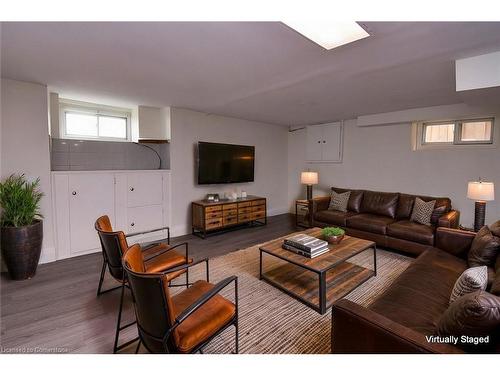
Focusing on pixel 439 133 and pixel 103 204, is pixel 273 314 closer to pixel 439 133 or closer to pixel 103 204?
pixel 103 204

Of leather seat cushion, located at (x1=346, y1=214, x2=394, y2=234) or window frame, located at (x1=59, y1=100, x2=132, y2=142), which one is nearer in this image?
leather seat cushion, located at (x1=346, y1=214, x2=394, y2=234)

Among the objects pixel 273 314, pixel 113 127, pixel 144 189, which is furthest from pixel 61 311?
pixel 113 127

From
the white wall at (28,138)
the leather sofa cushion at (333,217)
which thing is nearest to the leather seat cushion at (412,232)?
the leather sofa cushion at (333,217)

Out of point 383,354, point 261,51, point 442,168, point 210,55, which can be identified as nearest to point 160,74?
point 210,55

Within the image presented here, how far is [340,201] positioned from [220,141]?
2.67 meters

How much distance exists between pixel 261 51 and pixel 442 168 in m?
3.81

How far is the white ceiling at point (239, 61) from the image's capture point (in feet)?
5.82

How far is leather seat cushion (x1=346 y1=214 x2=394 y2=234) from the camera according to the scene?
365 cm

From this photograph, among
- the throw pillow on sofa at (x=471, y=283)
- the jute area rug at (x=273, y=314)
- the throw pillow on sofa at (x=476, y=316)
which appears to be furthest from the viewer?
the jute area rug at (x=273, y=314)

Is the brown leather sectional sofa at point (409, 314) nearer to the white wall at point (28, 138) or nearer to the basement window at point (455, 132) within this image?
the basement window at point (455, 132)

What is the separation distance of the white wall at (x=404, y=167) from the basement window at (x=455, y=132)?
0.14m

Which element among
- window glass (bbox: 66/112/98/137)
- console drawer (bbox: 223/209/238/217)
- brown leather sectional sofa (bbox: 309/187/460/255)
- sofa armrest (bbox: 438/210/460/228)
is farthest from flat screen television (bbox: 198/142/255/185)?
sofa armrest (bbox: 438/210/460/228)

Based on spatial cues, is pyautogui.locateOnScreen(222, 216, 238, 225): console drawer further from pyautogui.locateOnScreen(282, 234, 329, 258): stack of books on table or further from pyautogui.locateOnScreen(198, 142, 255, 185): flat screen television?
pyautogui.locateOnScreen(282, 234, 329, 258): stack of books on table

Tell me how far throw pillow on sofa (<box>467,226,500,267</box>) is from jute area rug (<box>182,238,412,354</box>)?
81cm
